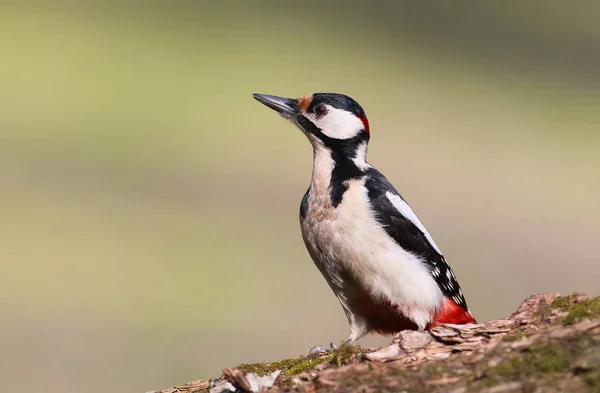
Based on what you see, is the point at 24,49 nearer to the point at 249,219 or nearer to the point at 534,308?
the point at 249,219

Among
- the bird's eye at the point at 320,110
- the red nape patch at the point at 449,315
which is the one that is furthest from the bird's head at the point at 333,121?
the red nape patch at the point at 449,315

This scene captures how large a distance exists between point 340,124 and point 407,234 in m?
0.87

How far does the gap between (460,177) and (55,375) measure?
38.5 feet

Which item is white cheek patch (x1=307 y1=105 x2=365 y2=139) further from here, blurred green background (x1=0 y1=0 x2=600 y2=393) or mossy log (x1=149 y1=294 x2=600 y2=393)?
blurred green background (x1=0 y1=0 x2=600 y2=393)

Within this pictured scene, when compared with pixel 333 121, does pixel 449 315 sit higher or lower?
lower

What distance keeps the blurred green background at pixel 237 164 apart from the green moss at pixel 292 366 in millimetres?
6140

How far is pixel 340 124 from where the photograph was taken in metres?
6.38

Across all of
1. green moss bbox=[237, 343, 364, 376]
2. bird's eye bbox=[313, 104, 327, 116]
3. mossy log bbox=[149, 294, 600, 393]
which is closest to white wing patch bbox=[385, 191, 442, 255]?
bird's eye bbox=[313, 104, 327, 116]

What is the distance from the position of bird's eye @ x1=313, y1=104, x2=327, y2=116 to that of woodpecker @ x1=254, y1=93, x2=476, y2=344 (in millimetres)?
20

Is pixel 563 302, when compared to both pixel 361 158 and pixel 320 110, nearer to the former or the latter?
pixel 361 158

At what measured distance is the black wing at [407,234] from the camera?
19.3 feet

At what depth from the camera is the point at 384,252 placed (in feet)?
18.8

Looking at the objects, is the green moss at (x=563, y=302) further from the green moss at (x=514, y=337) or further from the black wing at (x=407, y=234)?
the black wing at (x=407, y=234)

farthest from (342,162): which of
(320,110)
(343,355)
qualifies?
(343,355)
